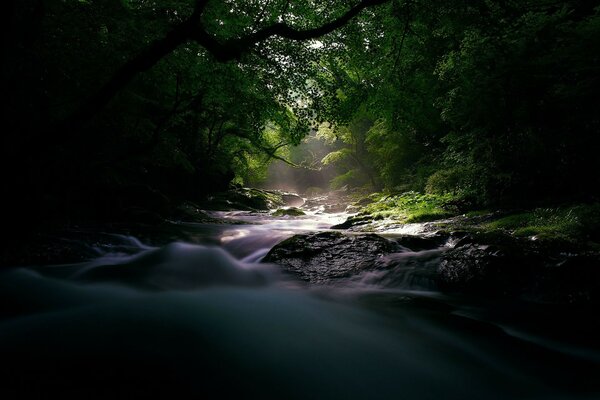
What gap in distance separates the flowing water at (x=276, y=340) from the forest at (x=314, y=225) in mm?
30

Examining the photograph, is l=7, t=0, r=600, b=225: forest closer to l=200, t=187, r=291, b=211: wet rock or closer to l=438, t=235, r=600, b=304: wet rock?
l=438, t=235, r=600, b=304: wet rock

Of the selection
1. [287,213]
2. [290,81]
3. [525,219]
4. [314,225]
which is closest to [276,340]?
[525,219]

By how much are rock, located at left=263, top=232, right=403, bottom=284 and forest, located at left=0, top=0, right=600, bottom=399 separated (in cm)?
4

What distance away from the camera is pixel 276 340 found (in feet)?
11.9

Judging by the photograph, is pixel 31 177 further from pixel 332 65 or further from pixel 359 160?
pixel 359 160

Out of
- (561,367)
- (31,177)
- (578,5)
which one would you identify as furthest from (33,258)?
(578,5)

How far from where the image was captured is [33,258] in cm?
570

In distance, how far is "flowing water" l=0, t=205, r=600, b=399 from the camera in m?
2.70

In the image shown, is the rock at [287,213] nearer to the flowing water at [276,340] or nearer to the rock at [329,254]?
the rock at [329,254]

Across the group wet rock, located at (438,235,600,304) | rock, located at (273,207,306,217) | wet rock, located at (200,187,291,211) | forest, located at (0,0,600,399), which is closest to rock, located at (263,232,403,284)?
forest, located at (0,0,600,399)

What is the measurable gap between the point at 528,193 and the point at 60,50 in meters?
11.3

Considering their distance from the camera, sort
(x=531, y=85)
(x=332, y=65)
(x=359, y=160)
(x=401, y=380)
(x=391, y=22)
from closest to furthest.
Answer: (x=401, y=380)
(x=531, y=85)
(x=391, y=22)
(x=332, y=65)
(x=359, y=160)

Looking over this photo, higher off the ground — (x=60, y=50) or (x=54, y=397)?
(x=60, y=50)

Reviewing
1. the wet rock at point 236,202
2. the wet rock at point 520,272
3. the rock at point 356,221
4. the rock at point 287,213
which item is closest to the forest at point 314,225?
the wet rock at point 520,272
